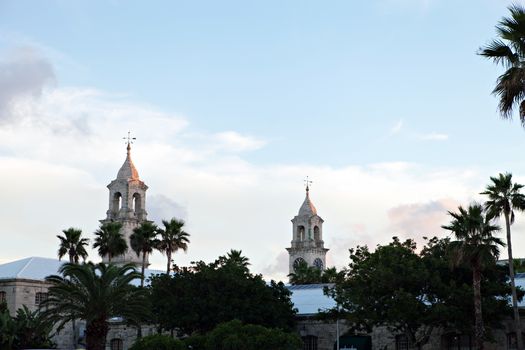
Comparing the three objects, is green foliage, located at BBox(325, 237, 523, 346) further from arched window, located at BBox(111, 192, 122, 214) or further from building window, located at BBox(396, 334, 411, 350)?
arched window, located at BBox(111, 192, 122, 214)

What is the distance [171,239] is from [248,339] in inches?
1038

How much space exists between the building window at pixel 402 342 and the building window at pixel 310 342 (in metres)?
6.83

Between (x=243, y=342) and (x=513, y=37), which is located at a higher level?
(x=513, y=37)

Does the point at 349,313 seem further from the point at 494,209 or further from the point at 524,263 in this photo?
the point at 524,263

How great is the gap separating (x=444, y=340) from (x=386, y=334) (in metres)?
4.43

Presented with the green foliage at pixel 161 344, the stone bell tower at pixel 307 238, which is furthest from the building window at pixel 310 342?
the stone bell tower at pixel 307 238

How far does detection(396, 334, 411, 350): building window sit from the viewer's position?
5672 cm

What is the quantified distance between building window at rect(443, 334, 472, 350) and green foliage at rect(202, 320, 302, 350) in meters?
12.1

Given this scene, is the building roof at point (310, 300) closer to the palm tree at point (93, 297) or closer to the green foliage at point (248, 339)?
the green foliage at point (248, 339)

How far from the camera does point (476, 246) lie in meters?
44.9

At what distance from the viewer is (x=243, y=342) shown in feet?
155

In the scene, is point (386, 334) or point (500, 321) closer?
point (500, 321)

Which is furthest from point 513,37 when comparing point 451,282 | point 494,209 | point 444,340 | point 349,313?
point 444,340

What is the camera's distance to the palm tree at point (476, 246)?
1766 inches
